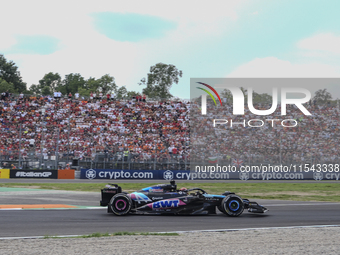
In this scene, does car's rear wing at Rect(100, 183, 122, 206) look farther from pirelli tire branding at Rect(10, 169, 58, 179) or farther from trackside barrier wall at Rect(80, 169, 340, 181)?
pirelli tire branding at Rect(10, 169, 58, 179)

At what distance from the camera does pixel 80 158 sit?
103ft

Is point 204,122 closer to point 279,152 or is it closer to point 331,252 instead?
point 279,152

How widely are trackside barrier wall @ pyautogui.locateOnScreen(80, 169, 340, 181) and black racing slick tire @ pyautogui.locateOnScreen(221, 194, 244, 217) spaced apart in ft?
65.2

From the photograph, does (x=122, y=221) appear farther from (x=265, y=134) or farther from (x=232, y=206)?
(x=265, y=134)

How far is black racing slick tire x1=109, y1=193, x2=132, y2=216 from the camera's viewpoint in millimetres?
11938

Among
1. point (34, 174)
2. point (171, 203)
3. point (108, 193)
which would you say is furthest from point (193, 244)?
point (34, 174)

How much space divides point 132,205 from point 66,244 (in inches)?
176

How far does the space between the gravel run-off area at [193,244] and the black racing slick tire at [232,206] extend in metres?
2.80

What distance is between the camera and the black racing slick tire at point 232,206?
1198 cm

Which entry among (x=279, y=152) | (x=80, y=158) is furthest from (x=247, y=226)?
(x=279, y=152)

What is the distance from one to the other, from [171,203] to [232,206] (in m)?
1.75

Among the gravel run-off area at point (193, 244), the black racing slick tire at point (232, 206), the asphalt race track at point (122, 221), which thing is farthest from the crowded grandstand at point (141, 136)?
the gravel run-off area at point (193, 244)

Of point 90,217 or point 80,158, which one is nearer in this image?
point 90,217

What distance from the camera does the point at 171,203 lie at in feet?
39.7
